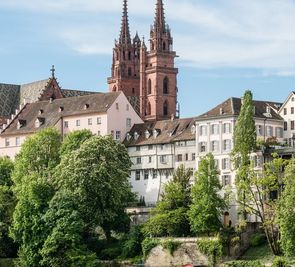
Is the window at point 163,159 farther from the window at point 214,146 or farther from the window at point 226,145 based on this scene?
the window at point 226,145

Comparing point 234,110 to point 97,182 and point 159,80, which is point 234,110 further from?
point 159,80

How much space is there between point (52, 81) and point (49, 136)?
1561 inches

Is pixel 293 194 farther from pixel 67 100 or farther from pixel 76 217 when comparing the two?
pixel 67 100

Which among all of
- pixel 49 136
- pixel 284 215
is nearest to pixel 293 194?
pixel 284 215

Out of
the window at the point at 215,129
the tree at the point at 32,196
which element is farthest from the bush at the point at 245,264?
the window at the point at 215,129

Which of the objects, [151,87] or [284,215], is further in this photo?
[151,87]

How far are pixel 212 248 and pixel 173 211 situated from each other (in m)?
8.97

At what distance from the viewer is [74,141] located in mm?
132375

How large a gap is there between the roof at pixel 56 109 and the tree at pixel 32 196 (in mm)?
12866

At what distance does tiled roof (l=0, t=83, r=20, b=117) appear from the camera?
578 ft

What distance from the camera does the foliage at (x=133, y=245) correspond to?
11725 centimetres

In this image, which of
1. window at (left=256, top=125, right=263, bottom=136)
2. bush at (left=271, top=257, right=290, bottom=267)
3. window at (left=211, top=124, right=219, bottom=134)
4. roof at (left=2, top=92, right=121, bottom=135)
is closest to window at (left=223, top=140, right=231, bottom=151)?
window at (left=211, top=124, right=219, bottom=134)

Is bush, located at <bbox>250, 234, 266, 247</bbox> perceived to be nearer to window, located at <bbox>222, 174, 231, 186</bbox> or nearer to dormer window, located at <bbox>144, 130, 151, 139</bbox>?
window, located at <bbox>222, 174, 231, 186</bbox>

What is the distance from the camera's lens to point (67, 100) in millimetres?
154875
